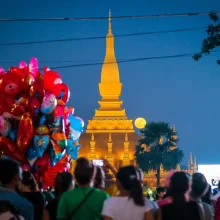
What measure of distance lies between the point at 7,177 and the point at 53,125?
618 inches

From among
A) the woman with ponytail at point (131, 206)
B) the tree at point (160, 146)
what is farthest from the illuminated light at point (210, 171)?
the woman with ponytail at point (131, 206)

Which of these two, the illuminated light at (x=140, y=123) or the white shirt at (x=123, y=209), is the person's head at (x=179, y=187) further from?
the illuminated light at (x=140, y=123)

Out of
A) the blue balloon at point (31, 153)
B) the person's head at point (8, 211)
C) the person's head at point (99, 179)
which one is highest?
the blue balloon at point (31, 153)

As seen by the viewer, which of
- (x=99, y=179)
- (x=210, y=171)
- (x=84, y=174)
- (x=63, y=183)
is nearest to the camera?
(x=84, y=174)

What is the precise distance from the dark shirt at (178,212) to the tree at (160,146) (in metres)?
37.5

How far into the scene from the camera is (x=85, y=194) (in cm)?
735

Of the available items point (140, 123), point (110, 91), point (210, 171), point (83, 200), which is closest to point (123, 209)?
point (83, 200)

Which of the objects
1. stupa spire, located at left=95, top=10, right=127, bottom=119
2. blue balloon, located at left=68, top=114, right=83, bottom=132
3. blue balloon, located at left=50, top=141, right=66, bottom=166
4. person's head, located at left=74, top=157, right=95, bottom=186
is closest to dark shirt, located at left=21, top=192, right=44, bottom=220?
person's head, located at left=74, top=157, right=95, bottom=186

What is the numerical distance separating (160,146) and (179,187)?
38.2m

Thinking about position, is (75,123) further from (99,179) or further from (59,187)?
(59,187)

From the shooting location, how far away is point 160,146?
149ft

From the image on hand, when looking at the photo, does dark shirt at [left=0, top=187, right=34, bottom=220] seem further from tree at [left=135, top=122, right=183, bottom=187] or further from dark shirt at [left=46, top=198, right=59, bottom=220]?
tree at [left=135, top=122, right=183, bottom=187]

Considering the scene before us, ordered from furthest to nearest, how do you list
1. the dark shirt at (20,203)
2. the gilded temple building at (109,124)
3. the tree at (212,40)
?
the gilded temple building at (109,124) → the tree at (212,40) → the dark shirt at (20,203)

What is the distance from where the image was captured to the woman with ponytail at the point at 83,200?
23.9ft
